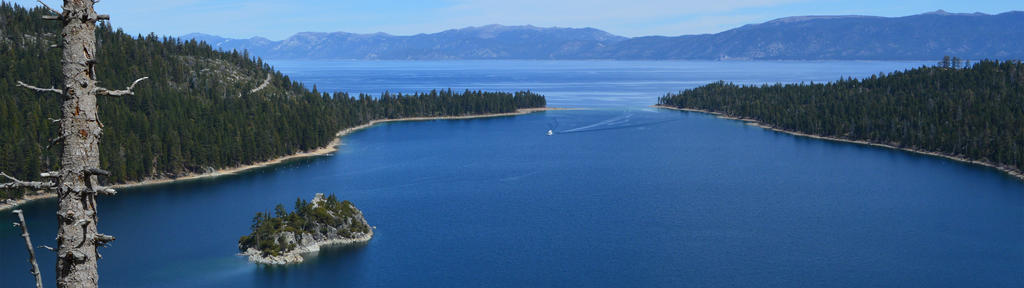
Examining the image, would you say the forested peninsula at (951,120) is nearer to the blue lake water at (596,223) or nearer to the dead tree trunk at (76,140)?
the blue lake water at (596,223)

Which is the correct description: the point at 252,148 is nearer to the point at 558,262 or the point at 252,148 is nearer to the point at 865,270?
the point at 558,262

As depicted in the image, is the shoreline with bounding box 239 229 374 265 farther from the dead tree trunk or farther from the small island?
the dead tree trunk

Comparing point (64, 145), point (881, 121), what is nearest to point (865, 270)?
point (64, 145)

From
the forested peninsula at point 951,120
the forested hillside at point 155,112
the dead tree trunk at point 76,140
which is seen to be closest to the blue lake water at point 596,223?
the forested hillside at point 155,112

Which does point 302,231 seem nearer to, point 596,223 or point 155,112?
point 596,223

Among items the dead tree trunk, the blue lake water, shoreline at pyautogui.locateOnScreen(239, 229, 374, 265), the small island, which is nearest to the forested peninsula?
the blue lake water
